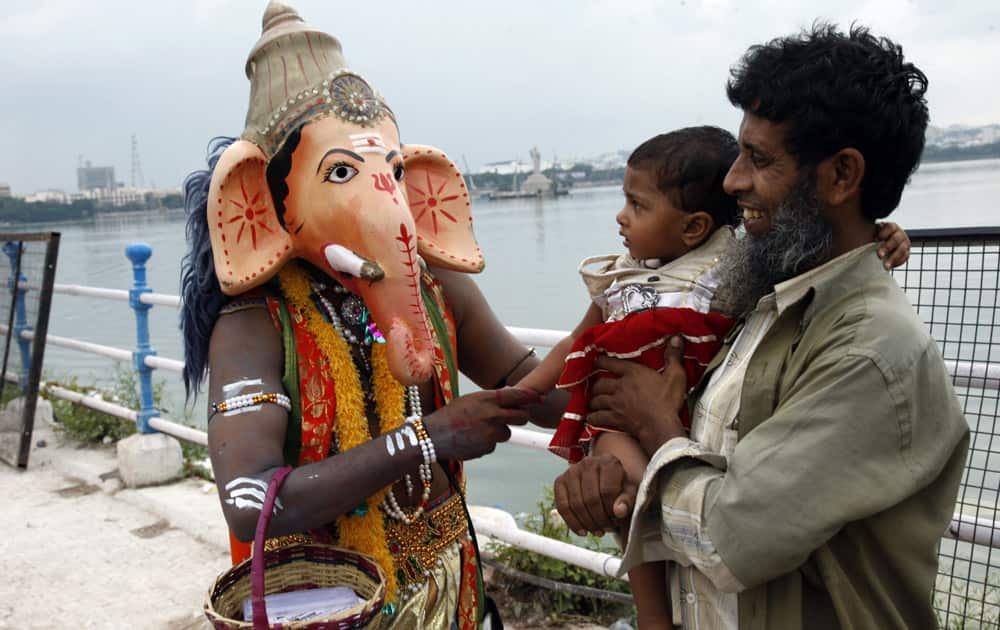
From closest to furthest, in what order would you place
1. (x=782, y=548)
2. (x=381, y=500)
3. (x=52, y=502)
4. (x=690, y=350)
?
(x=782, y=548) → (x=690, y=350) → (x=381, y=500) → (x=52, y=502)

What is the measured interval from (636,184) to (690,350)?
394 millimetres

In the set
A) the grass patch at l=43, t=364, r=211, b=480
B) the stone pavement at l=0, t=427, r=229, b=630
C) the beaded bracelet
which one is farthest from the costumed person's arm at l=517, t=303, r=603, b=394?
the grass patch at l=43, t=364, r=211, b=480

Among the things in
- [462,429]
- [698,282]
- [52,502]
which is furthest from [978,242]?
[52,502]

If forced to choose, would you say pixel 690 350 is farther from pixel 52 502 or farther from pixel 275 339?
pixel 52 502

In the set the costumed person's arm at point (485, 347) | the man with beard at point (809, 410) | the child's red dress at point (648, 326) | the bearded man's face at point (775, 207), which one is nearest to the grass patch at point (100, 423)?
the costumed person's arm at point (485, 347)

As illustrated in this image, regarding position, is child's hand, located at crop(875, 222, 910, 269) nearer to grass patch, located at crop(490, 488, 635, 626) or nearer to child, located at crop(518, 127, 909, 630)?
child, located at crop(518, 127, 909, 630)

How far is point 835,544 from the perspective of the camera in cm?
135

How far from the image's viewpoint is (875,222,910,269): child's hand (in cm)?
147

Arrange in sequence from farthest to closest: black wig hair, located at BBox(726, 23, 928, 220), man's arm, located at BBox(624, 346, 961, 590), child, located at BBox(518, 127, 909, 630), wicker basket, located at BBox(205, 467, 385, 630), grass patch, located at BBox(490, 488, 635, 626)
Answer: grass patch, located at BBox(490, 488, 635, 626)
child, located at BBox(518, 127, 909, 630)
wicker basket, located at BBox(205, 467, 385, 630)
black wig hair, located at BBox(726, 23, 928, 220)
man's arm, located at BBox(624, 346, 961, 590)

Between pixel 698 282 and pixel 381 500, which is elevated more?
pixel 698 282

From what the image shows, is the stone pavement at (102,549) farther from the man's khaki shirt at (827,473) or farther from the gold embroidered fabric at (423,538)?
the man's khaki shirt at (827,473)

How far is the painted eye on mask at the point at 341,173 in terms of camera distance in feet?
5.76

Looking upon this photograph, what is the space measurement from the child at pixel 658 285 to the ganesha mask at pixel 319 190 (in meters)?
0.33

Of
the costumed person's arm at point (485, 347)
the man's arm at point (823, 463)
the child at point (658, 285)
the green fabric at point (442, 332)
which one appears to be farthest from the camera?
the costumed person's arm at point (485, 347)
